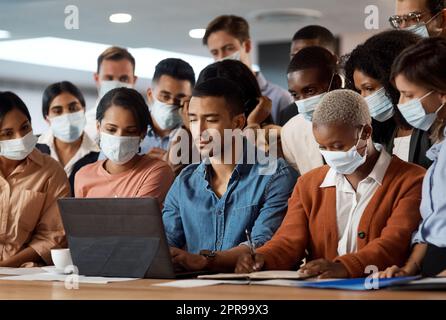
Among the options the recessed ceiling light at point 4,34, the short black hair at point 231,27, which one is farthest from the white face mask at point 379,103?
the recessed ceiling light at point 4,34

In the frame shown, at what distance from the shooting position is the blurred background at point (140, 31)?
8188 millimetres

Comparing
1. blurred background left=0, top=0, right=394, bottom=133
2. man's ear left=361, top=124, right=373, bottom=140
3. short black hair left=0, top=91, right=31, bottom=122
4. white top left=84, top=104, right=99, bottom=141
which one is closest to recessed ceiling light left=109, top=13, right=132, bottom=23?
blurred background left=0, top=0, right=394, bottom=133

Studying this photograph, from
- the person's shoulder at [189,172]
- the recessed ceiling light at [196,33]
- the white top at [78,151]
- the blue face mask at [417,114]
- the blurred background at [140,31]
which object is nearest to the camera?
the blue face mask at [417,114]

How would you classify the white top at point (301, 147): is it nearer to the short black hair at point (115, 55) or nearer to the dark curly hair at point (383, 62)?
the dark curly hair at point (383, 62)

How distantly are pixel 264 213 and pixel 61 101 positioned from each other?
6.58 ft

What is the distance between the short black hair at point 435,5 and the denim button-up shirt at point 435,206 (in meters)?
0.98

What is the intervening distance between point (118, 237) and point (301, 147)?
3.77ft

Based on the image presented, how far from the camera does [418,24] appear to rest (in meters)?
3.07

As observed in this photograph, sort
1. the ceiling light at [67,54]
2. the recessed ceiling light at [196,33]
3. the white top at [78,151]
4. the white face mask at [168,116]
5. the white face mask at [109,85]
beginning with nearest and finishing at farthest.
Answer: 1. the white face mask at [168,116]
2. the white top at [78,151]
3. the white face mask at [109,85]
4. the recessed ceiling light at [196,33]
5. the ceiling light at [67,54]

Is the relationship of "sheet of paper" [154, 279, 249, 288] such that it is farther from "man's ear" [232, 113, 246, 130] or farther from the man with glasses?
the man with glasses

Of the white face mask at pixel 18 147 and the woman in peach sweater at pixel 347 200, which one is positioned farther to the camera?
the white face mask at pixel 18 147

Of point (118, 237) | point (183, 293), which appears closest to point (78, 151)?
point (118, 237)

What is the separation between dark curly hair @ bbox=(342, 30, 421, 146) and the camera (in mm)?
2812

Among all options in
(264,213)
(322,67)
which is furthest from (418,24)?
(264,213)
